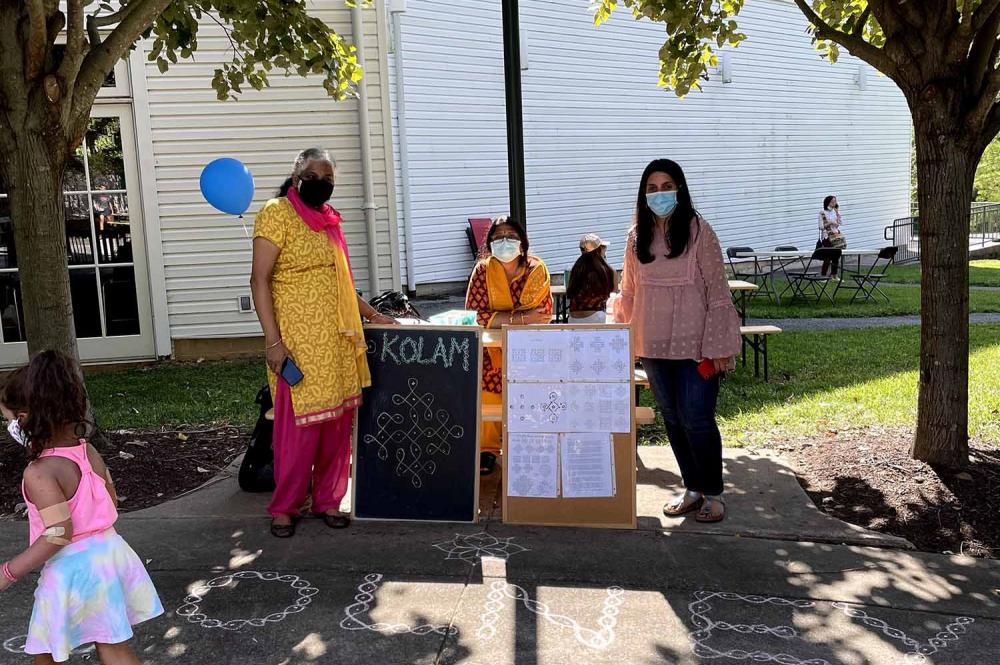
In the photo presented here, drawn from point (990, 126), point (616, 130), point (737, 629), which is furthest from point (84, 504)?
point (616, 130)

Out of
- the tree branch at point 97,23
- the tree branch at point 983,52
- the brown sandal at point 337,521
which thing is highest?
the tree branch at point 97,23

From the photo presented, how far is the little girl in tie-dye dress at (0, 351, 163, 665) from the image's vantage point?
2.64m

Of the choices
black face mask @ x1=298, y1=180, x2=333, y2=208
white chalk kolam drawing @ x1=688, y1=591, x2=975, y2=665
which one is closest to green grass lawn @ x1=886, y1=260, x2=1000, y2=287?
white chalk kolam drawing @ x1=688, y1=591, x2=975, y2=665

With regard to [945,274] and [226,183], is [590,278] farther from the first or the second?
[226,183]

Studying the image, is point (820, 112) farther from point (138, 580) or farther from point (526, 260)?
point (138, 580)

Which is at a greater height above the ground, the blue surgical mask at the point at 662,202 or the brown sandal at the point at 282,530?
the blue surgical mask at the point at 662,202

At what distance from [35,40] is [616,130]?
1255 cm

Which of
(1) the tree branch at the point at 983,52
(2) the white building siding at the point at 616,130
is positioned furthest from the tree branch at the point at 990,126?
(2) the white building siding at the point at 616,130

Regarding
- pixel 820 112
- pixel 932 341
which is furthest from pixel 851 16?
pixel 820 112

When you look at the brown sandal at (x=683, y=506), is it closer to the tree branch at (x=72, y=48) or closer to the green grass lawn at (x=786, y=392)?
the green grass lawn at (x=786, y=392)

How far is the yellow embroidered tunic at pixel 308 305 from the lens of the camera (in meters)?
4.33

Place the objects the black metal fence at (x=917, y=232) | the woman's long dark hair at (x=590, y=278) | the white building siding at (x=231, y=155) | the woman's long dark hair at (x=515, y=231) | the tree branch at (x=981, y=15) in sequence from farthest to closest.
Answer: the black metal fence at (x=917, y=232) < the white building siding at (x=231, y=155) < the woman's long dark hair at (x=590, y=278) < the woman's long dark hair at (x=515, y=231) < the tree branch at (x=981, y=15)

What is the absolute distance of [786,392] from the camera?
25.5 feet

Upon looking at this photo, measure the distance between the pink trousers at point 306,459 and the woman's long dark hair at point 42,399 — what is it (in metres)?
1.74
